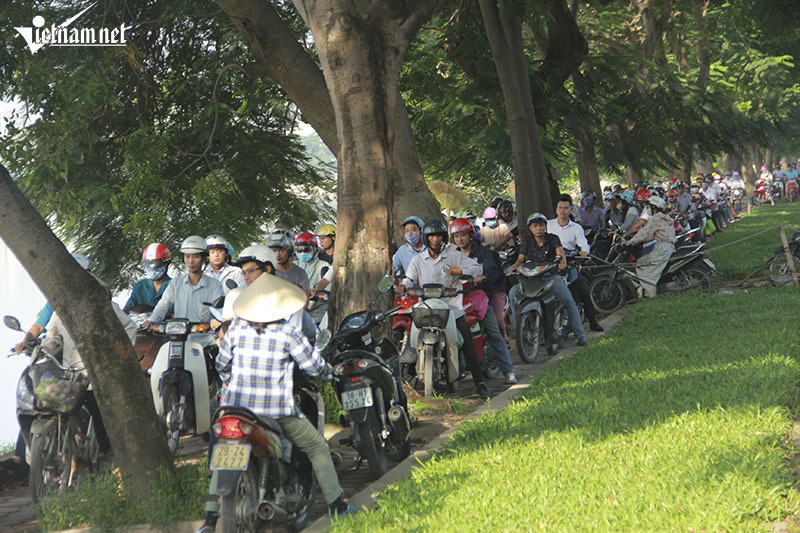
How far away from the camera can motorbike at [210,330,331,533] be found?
515 cm

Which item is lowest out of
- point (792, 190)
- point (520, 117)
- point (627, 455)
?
point (627, 455)

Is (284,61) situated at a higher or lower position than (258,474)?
higher

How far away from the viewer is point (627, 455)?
629 centimetres

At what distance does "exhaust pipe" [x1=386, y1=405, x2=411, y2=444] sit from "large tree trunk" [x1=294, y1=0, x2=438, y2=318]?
2.56 metres

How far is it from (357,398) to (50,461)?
228cm

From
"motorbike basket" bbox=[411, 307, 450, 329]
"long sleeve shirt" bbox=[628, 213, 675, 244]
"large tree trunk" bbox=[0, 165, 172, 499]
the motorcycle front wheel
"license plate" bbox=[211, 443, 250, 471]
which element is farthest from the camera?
"long sleeve shirt" bbox=[628, 213, 675, 244]

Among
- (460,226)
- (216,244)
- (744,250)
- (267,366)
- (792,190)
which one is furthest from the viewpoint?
(792,190)

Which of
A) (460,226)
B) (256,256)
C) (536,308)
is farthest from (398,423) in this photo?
(536,308)

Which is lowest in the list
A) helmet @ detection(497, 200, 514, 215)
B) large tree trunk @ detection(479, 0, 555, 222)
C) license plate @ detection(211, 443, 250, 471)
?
license plate @ detection(211, 443, 250, 471)

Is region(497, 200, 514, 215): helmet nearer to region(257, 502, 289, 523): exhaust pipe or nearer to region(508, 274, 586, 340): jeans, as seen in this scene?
region(508, 274, 586, 340): jeans

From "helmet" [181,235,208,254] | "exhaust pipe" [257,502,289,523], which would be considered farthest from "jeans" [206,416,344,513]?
"helmet" [181,235,208,254]

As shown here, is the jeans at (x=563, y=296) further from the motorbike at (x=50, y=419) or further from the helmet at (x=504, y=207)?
the motorbike at (x=50, y=419)

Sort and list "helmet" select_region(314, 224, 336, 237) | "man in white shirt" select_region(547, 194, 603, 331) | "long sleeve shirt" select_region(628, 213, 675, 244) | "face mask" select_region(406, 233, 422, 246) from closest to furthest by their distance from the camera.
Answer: "face mask" select_region(406, 233, 422, 246)
"man in white shirt" select_region(547, 194, 603, 331)
"helmet" select_region(314, 224, 336, 237)
"long sleeve shirt" select_region(628, 213, 675, 244)

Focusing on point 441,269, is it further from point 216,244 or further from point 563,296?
point 563,296
